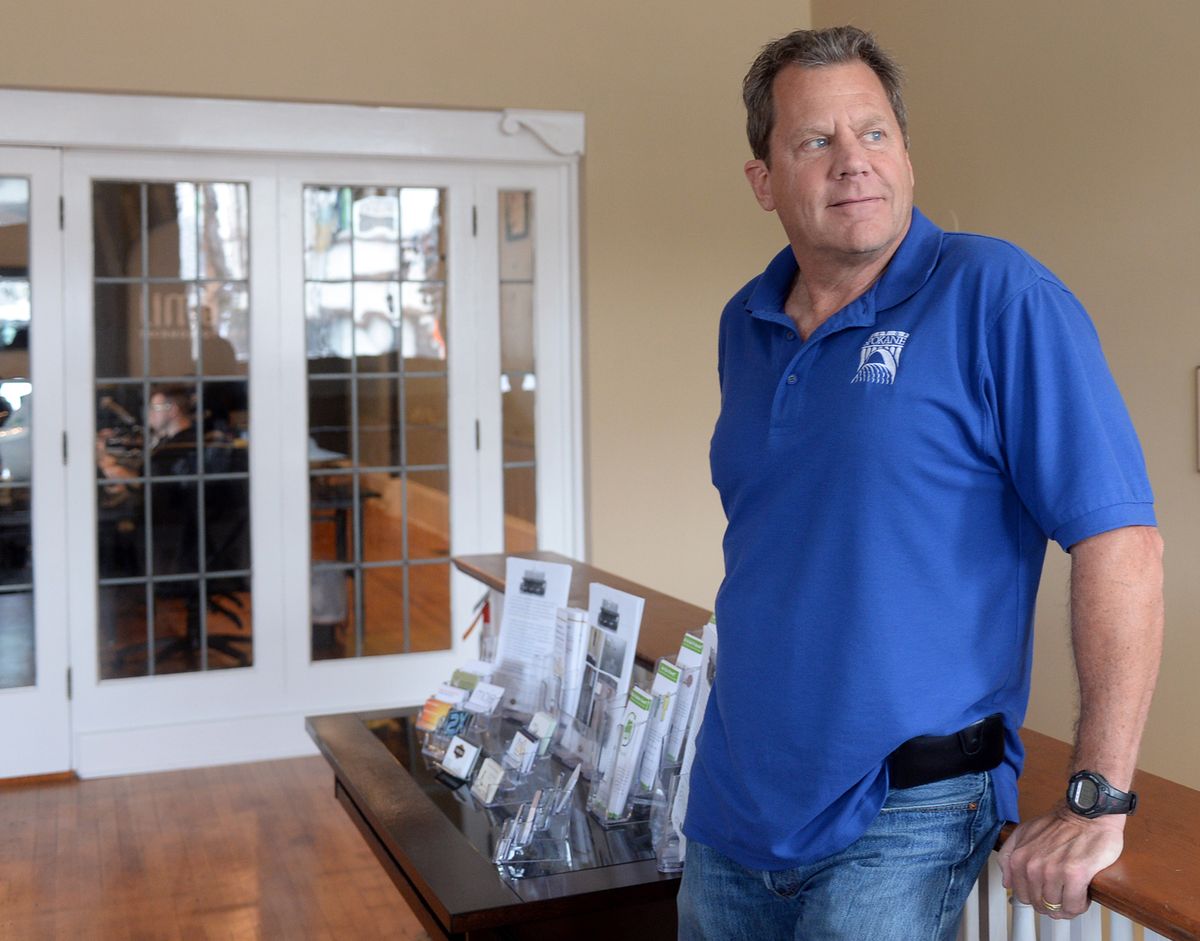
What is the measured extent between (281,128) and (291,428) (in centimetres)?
116

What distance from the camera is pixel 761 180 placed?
62.7 inches

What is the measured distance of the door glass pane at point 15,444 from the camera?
15.3 feet

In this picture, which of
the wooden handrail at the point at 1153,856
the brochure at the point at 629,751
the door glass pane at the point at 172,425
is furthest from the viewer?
the door glass pane at the point at 172,425

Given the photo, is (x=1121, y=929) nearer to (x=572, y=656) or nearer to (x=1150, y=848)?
(x=1150, y=848)

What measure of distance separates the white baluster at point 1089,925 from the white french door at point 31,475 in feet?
13.9

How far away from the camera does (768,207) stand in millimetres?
1601

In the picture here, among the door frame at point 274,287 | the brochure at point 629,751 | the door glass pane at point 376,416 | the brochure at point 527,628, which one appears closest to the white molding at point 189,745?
the door frame at point 274,287

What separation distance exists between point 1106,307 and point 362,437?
2.83 metres

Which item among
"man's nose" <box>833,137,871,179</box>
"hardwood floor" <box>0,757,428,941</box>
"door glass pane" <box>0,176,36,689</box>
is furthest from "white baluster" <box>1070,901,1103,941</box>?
"door glass pane" <box>0,176,36,689</box>

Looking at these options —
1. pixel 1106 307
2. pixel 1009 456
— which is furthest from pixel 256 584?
pixel 1009 456

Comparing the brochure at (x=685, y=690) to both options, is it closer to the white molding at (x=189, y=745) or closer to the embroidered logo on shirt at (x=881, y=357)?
the embroidered logo on shirt at (x=881, y=357)

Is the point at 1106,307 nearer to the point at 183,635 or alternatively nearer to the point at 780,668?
the point at 780,668

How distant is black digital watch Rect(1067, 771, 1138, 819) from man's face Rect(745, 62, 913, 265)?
0.59m

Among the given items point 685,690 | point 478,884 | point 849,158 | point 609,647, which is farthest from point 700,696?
point 849,158
